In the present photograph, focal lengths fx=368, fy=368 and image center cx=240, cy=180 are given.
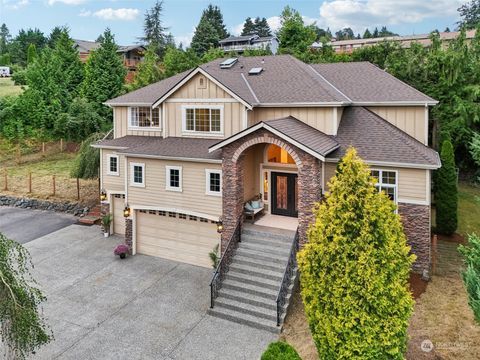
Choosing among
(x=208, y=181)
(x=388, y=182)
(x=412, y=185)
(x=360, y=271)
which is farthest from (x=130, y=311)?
(x=412, y=185)

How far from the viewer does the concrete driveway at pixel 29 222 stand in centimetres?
1912

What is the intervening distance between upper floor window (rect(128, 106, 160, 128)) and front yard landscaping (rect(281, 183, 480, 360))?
11076mm

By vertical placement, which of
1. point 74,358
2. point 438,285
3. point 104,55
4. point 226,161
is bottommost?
point 74,358

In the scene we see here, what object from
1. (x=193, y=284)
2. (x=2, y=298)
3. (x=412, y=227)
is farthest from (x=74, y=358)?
(x=412, y=227)

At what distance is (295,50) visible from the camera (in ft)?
121

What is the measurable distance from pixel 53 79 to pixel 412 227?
33536 mm

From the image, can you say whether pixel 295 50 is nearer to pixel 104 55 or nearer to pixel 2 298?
pixel 104 55

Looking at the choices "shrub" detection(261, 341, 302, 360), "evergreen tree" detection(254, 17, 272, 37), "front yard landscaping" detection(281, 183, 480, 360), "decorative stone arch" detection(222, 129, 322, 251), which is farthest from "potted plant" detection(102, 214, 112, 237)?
"evergreen tree" detection(254, 17, 272, 37)

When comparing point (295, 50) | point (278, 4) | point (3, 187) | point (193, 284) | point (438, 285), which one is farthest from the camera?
point (278, 4)

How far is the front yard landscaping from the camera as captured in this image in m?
9.52

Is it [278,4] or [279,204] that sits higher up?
[278,4]

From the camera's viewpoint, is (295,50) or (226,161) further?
(295,50)

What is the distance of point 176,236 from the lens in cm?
1603

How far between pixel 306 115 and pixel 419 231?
20.7 ft
